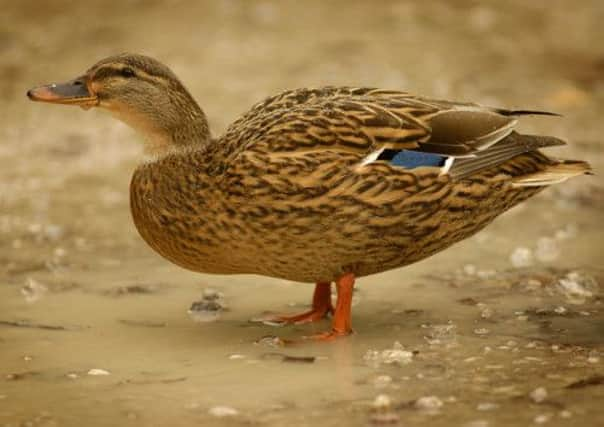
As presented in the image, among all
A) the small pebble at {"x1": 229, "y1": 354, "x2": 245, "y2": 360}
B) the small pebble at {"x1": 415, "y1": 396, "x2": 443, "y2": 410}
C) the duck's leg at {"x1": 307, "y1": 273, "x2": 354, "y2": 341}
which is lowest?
the small pebble at {"x1": 415, "y1": 396, "x2": 443, "y2": 410}

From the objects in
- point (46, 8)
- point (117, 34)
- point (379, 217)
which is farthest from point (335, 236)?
point (46, 8)

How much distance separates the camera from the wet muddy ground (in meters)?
5.23

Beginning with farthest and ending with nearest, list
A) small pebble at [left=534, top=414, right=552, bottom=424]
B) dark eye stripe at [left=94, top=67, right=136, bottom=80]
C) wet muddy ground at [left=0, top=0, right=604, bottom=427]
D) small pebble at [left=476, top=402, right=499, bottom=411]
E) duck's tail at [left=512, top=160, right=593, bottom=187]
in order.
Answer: dark eye stripe at [left=94, top=67, right=136, bottom=80]
duck's tail at [left=512, top=160, right=593, bottom=187]
wet muddy ground at [left=0, top=0, right=604, bottom=427]
small pebble at [left=476, top=402, right=499, bottom=411]
small pebble at [left=534, top=414, right=552, bottom=424]

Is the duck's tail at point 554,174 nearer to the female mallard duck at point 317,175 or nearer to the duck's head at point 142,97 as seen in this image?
the female mallard duck at point 317,175

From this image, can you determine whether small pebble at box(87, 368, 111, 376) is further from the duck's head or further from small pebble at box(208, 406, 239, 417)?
the duck's head

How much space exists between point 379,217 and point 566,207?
9.85ft

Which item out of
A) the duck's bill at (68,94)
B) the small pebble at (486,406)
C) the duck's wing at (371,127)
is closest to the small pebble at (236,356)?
the duck's wing at (371,127)

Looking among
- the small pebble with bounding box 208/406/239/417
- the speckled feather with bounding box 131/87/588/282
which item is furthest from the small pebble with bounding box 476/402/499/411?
the speckled feather with bounding box 131/87/588/282

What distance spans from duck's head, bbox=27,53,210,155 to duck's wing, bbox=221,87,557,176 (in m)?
0.27

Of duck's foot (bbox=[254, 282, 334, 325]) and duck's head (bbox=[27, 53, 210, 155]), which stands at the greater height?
duck's head (bbox=[27, 53, 210, 155])

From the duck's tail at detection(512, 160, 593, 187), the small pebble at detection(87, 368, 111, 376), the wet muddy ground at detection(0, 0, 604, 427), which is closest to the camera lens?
the wet muddy ground at detection(0, 0, 604, 427)

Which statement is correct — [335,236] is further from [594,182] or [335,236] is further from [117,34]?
[117,34]

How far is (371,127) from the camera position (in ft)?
20.0

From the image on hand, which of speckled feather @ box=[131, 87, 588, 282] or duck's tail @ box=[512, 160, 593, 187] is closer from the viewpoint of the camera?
→ speckled feather @ box=[131, 87, 588, 282]
